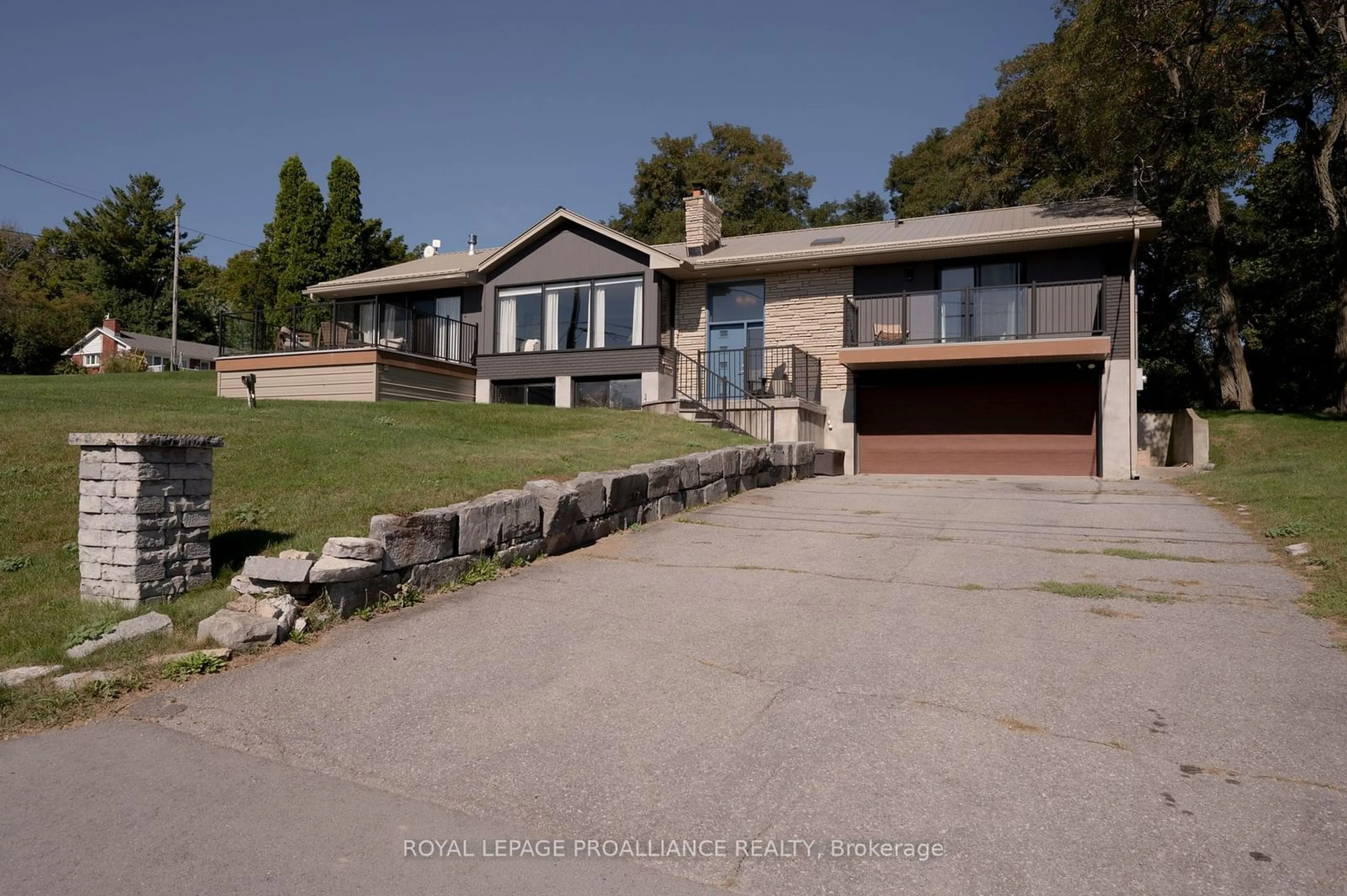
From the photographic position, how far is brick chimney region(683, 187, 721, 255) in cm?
2159

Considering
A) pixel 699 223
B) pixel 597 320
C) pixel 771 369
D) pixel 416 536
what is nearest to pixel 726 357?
pixel 771 369

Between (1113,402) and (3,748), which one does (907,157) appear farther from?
(3,748)

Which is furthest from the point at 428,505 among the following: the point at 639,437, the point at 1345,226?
the point at 1345,226

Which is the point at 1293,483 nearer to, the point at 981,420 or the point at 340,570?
the point at 981,420

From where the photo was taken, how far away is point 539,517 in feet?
26.0

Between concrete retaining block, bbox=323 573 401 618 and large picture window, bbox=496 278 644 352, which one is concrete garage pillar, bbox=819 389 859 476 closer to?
large picture window, bbox=496 278 644 352

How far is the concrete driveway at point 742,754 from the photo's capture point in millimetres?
3041

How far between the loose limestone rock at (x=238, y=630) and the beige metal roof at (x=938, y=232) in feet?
52.6

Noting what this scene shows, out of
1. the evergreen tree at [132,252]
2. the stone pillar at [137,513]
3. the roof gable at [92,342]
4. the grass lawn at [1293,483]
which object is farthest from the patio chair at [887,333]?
the evergreen tree at [132,252]

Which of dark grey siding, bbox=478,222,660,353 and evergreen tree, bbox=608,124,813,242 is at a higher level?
evergreen tree, bbox=608,124,813,242

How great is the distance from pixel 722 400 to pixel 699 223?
17.4 feet

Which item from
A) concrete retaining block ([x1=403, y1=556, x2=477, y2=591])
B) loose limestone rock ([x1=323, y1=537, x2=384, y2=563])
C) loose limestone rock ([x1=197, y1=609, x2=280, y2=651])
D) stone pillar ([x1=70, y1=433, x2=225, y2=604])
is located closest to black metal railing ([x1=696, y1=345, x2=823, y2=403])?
concrete retaining block ([x1=403, y1=556, x2=477, y2=591])

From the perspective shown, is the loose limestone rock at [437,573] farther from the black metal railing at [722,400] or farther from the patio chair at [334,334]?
the patio chair at [334,334]

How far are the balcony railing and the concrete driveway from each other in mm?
11629
